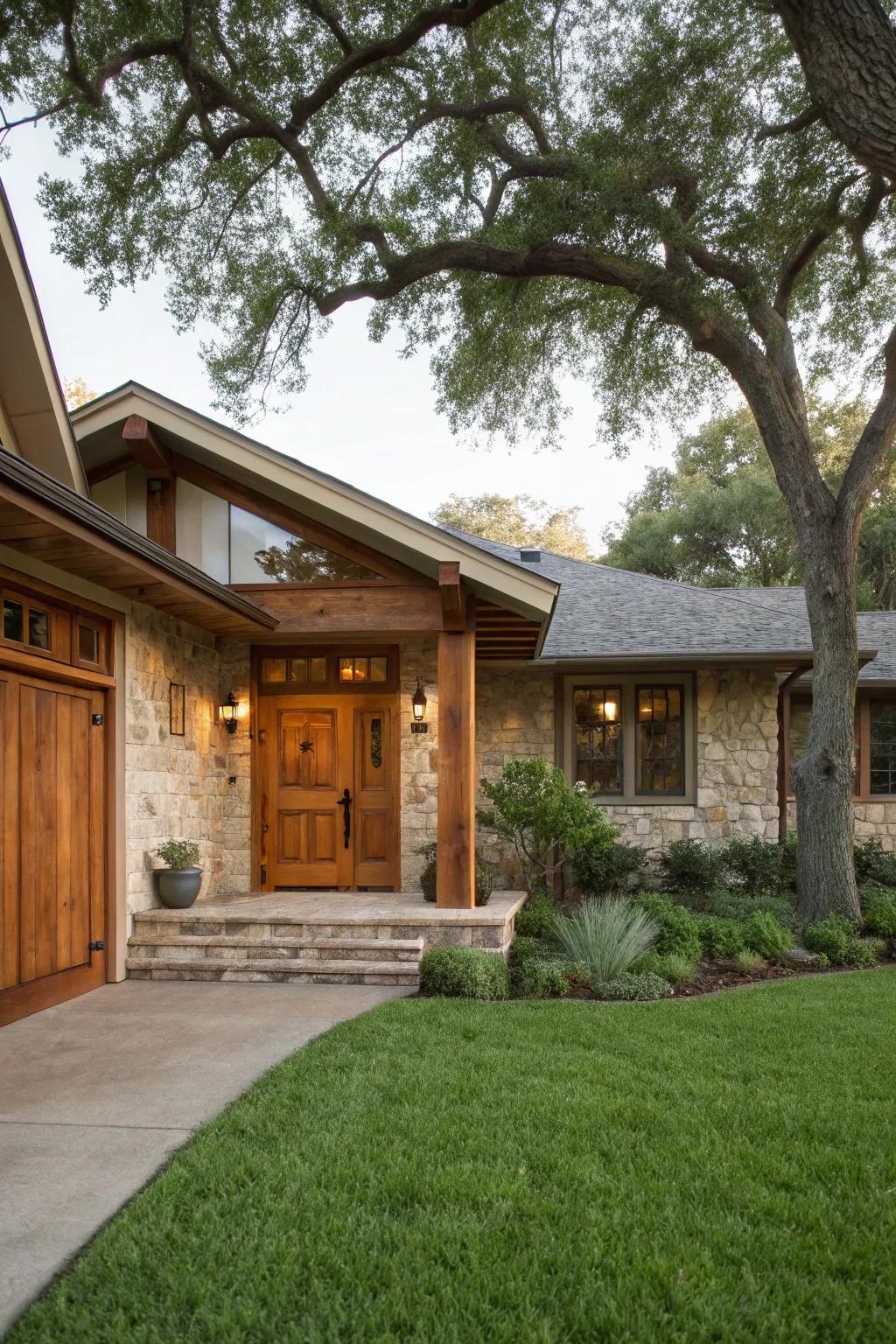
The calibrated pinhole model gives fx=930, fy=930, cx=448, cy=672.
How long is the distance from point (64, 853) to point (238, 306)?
7679mm

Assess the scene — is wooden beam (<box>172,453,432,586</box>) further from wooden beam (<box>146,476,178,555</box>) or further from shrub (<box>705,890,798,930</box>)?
shrub (<box>705,890,798,930</box>)

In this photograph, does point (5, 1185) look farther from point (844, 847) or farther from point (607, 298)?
point (607, 298)

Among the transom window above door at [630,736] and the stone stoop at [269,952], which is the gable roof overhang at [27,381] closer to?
the stone stoop at [269,952]

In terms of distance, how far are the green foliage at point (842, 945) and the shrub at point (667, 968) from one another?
157 centimetres

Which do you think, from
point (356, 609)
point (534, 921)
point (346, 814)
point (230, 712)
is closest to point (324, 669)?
point (230, 712)

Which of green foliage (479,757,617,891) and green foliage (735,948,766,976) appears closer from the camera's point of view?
green foliage (735,948,766,976)

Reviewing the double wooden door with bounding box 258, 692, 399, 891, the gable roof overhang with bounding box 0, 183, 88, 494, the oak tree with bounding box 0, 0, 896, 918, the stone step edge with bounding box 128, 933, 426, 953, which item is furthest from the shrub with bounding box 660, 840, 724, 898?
the gable roof overhang with bounding box 0, 183, 88, 494

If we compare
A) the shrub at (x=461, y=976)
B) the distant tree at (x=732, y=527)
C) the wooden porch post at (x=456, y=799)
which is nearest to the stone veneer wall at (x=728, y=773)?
the wooden porch post at (x=456, y=799)

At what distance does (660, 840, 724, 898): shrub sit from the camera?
9.80 m

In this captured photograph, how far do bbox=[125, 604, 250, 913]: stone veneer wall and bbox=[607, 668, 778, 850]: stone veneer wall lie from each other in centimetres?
425

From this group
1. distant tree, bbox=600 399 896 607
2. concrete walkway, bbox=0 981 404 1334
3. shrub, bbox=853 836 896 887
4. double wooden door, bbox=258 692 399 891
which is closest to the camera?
concrete walkway, bbox=0 981 404 1334

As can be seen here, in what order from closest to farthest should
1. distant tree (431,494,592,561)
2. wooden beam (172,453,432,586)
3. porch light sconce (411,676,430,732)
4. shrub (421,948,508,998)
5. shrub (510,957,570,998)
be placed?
1. shrub (421,948,508,998)
2. shrub (510,957,570,998)
3. wooden beam (172,453,432,586)
4. porch light sconce (411,676,430,732)
5. distant tree (431,494,592,561)

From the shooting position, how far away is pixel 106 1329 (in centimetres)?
246

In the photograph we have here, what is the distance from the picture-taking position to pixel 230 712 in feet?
30.5
